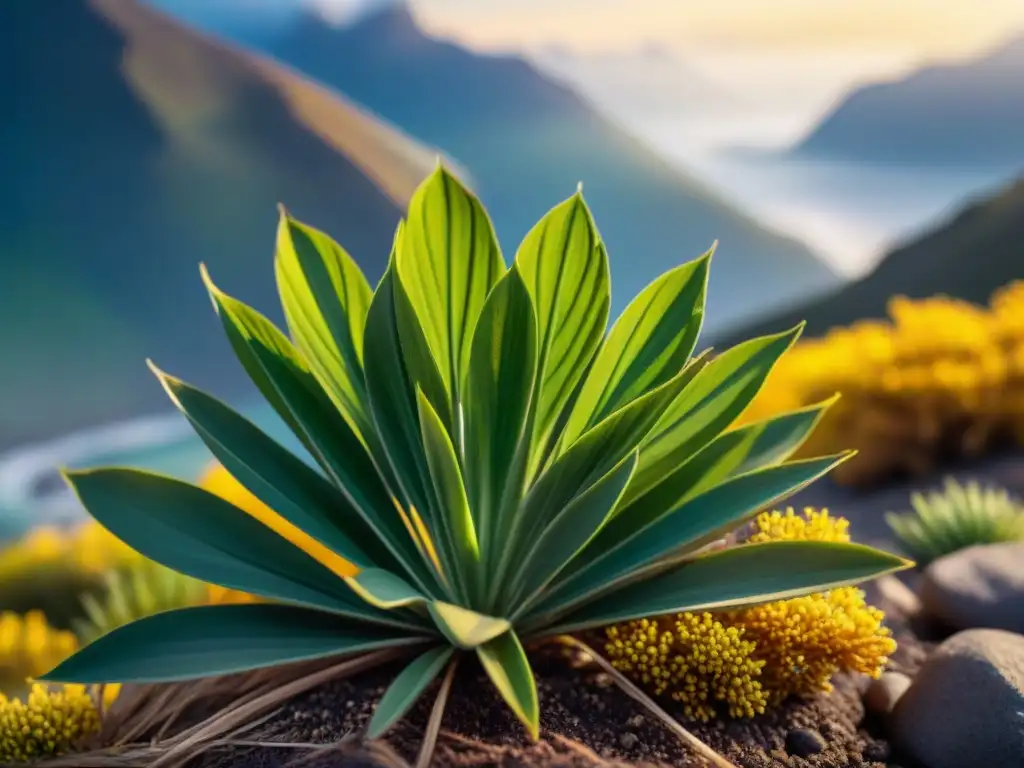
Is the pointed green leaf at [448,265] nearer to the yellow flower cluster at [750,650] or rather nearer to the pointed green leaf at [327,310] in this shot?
the pointed green leaf at [327,310]

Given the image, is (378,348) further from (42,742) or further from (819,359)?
(819,359)

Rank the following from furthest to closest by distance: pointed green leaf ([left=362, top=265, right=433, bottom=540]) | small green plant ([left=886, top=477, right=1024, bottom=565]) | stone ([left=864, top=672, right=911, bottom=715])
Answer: small green plant ([left=886, top=477, right=1024, bottom=565]) → stone ([left=864, top=672, right=911, bottom=715]) → pointed green leaf ([left=362, top=265, right=433, bottom=540])

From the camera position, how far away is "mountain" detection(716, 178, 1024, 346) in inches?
330

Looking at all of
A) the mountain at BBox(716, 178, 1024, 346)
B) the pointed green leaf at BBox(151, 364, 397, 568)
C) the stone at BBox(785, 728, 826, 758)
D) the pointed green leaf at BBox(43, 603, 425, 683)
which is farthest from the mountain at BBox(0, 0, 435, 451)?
the stone at BBox(785, 728, 826, 758)

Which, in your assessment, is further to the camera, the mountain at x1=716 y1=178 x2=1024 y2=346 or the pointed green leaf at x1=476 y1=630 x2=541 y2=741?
the mountain at x1=716 y1=178 x2=1024 y2=346

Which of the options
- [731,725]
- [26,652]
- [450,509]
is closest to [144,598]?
[26,652]

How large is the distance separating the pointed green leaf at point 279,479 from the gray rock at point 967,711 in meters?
0.87

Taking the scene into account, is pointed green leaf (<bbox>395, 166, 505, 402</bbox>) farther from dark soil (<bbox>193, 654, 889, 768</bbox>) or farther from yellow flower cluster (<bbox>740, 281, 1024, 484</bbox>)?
yellow flower cluster (<bbox>740, 281, 1024, 484</bbox>)

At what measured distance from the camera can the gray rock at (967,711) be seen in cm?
153

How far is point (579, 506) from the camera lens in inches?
51.6

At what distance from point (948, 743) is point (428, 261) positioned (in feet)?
3.57

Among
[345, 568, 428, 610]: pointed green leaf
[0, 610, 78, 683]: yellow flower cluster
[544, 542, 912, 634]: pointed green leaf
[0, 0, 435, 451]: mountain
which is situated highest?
[0, 0, 435, 451]: mountain

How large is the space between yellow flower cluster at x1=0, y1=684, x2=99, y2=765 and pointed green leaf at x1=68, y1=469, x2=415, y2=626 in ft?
1.31

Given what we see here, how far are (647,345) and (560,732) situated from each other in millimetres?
584
